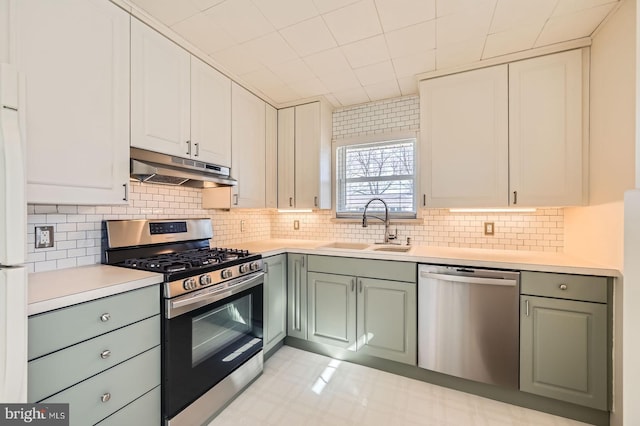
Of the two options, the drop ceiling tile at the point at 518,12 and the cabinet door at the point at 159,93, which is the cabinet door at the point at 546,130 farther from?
the cabinet door at the point at 159,93

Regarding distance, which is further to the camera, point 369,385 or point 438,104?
point 438,104

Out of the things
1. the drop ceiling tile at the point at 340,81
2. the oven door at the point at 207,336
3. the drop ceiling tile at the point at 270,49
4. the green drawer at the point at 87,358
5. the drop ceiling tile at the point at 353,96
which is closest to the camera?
the green drawer at the point at 87,358

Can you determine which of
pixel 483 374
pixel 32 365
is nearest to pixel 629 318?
pixel 483 374

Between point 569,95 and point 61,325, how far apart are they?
3.23 meters

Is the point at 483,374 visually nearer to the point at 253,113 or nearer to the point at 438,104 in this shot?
the point at 438,104

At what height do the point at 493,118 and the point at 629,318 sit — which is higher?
the point at 493,118

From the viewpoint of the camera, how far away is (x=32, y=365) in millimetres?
1002

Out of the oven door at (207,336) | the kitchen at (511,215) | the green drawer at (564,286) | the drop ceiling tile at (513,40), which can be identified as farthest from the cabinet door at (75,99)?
the green drawer at (564,286)

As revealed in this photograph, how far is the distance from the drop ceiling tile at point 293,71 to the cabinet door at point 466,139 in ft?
3.40

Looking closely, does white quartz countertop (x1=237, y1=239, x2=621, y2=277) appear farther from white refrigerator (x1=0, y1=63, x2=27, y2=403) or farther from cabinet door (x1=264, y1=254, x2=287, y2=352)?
white refrigerator (x1=0, y1=63, x2=27, y2=403)

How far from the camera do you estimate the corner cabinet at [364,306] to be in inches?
84.4

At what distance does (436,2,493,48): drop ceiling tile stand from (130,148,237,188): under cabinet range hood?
1868 mm

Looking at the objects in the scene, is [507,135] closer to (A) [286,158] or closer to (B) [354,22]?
(B) [354,22]

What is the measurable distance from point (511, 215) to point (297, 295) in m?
2.05
